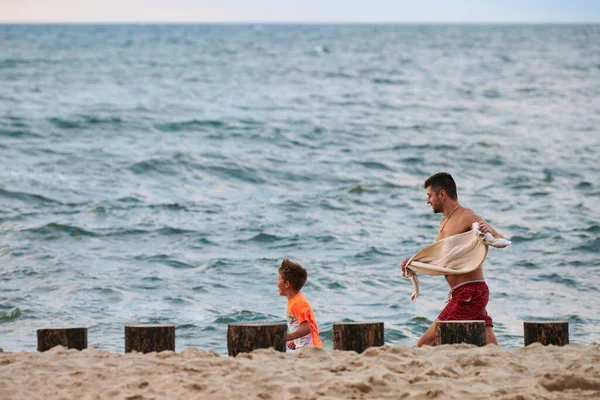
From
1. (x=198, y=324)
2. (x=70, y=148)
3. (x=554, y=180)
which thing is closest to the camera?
(x=198, y=324)

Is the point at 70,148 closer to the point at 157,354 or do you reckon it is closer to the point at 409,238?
the point at 409,238

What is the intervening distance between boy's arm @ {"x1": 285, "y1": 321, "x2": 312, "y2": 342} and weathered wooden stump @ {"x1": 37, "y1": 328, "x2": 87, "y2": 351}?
1620 millimetres

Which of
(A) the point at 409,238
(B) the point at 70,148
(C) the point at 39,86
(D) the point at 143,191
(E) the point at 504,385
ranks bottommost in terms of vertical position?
(E) the point at 504,385

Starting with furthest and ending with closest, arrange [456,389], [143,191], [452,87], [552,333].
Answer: [452,87], [143,191], [552,333], [456,389]

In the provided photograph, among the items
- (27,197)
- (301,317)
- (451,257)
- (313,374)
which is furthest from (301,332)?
(27,197)

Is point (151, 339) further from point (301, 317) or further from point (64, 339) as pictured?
point (301, 317)

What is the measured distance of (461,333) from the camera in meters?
5.80

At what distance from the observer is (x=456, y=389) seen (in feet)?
16.1

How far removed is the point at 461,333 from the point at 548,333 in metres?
0.68

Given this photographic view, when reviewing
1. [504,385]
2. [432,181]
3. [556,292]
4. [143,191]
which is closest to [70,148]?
[143,191]

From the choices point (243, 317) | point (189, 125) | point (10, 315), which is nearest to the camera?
point (10, 315)

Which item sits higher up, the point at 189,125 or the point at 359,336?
the point at 189,125

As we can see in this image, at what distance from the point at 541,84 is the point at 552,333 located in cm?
4036

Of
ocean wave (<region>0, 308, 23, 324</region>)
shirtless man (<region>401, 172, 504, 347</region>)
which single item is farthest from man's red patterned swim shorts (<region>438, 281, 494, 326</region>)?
ocean wave (<region>0, 308, 23, 324</region>)
